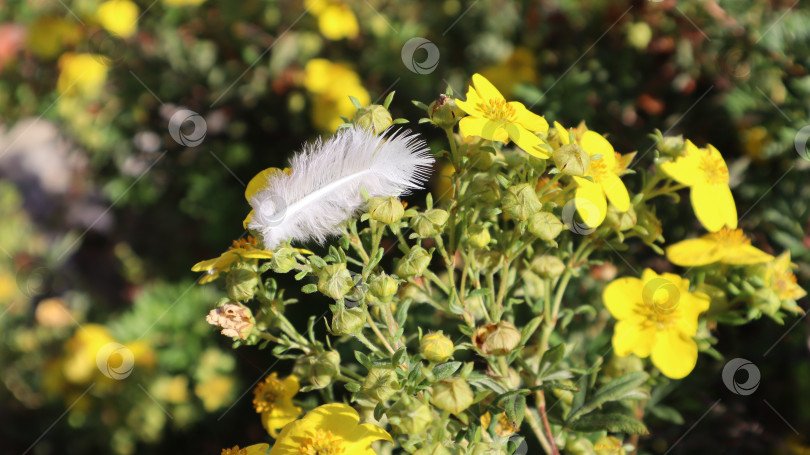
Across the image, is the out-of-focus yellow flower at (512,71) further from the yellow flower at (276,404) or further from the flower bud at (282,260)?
the flower bud at (282,260)

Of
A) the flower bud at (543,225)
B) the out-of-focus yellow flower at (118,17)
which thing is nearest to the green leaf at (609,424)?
the flower bud at (543,225)

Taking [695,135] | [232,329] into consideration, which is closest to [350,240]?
[232,329]

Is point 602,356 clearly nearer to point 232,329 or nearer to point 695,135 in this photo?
point 232,329

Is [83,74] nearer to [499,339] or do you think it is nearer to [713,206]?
[499,339]
